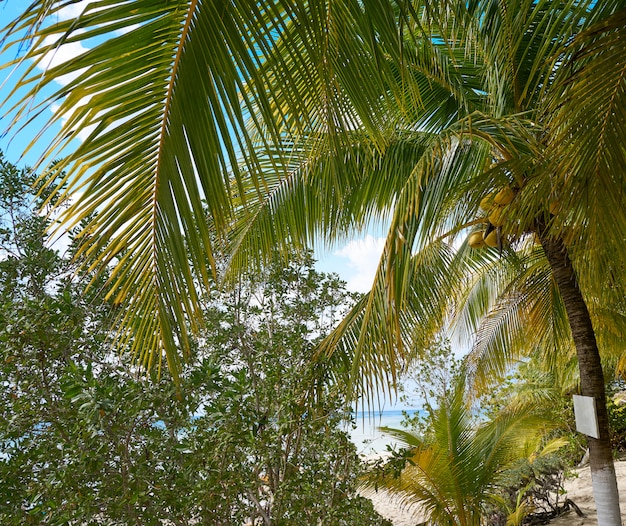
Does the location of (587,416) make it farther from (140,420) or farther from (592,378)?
(140,420)

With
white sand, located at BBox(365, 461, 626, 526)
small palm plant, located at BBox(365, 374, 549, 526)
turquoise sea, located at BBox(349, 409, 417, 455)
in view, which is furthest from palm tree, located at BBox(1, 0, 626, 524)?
white sand, located at BBox(365, 461, 626, 526)

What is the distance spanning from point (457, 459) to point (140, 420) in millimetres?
3040

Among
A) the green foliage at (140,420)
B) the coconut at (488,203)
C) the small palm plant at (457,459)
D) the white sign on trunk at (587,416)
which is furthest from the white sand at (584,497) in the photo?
the coconut at (488,203)

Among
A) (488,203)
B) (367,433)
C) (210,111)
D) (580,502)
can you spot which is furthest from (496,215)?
(580,502)

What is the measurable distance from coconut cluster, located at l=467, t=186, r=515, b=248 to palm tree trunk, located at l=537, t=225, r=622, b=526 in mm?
221

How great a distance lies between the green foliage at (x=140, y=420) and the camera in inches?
118

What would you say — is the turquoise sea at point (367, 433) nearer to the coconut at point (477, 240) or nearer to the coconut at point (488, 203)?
the coconut at point (477, 240)

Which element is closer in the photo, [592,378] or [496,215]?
[496,215]

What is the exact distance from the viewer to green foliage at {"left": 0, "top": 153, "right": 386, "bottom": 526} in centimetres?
301

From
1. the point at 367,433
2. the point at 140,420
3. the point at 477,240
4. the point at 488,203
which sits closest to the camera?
the point at 488,203

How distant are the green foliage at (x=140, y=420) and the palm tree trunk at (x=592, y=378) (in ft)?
5.17

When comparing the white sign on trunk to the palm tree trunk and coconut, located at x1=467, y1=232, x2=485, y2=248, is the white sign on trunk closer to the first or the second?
the palm tree trunk

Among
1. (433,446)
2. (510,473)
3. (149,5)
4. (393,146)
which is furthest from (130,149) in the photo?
(510,473)

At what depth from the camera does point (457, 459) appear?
5191 millimetres
